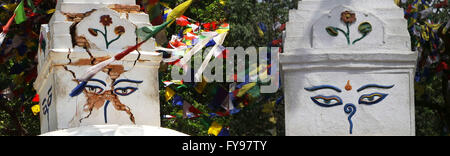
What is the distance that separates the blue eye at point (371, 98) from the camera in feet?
33.3

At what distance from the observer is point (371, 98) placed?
10148 millimetres

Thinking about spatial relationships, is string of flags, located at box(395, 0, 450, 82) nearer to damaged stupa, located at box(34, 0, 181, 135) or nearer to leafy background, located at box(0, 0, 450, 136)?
leafy background, located at box(0, 0, 450, 136)

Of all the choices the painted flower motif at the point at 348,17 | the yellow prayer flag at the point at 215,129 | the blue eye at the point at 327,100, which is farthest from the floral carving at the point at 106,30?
the yellow prayer flag at the point at 215,129

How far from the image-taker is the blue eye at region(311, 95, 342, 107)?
33.4ft

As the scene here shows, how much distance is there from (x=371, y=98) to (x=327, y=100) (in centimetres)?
54

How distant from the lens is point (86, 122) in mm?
10789

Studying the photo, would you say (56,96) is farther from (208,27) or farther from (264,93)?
(208,27)

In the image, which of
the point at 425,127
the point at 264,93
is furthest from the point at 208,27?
the point at 425,127

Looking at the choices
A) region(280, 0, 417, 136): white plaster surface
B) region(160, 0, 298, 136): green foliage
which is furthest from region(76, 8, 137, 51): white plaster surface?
region(160, 0, 298, 136): green foliage

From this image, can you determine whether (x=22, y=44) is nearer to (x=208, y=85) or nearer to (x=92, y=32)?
(x=208, y=85)

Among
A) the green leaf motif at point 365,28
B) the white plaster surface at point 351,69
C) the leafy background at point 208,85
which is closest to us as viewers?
the white plaster surface at point 351,69

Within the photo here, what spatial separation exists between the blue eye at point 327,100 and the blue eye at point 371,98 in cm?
28

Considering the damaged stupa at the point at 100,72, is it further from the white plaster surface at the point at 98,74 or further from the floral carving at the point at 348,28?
the floral carving at the point at 348,28
